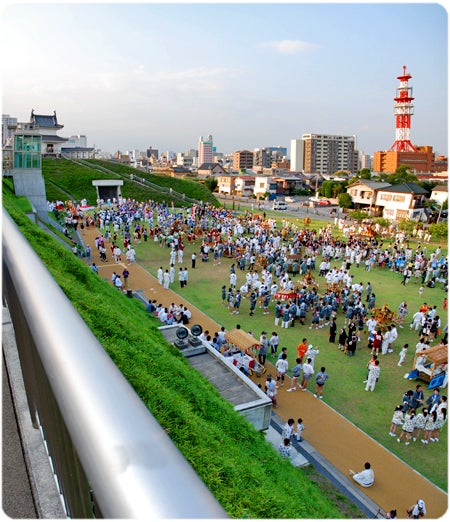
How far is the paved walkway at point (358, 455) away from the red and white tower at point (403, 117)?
85.9 m

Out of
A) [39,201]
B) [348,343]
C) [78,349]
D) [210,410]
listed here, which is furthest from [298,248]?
[78,349]

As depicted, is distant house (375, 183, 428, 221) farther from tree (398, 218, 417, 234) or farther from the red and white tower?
the red and white tower

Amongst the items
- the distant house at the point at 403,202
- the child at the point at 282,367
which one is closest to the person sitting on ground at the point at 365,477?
the child at the point at 282,367

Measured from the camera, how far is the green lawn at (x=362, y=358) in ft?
30.8

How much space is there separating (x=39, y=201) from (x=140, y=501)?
87.6 feet

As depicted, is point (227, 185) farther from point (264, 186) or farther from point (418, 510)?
point (418, 510)

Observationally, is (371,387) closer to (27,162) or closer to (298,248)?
(298,248)

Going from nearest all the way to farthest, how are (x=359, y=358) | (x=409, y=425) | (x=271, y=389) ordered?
(x=409, y=425)
(x=271, y=389)
(x=359, y=358)

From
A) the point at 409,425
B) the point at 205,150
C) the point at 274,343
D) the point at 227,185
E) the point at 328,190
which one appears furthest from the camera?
the point at 205,150

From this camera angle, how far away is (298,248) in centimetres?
2614

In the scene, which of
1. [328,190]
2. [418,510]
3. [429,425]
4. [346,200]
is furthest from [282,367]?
[328,190]

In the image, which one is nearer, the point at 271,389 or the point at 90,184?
the point at 271,389

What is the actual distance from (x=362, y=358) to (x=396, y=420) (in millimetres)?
3838

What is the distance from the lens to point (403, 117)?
8594cm
